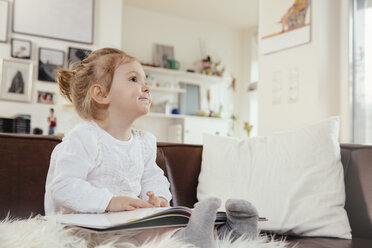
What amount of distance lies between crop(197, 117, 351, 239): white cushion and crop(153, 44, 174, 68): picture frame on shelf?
5324 millimetres

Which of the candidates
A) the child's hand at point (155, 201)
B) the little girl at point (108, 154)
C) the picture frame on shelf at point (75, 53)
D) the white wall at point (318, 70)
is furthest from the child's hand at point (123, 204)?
the picture frame on shelf at point (75, 53)

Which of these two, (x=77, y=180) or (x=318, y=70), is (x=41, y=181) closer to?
(x=77, y=180)

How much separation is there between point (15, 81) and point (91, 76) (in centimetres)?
373

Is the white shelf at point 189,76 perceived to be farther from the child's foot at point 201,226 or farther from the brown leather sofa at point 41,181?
the child's foot at point 201,226

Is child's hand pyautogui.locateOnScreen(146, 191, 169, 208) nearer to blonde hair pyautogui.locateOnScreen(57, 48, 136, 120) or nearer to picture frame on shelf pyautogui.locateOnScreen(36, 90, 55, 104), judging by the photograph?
blonde hair pyautogui.locateOnScreen(57, 48, 136, 120)

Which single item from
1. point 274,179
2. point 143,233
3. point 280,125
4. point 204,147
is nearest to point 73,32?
point 280,125

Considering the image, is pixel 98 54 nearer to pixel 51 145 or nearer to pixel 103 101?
pixel 103 101

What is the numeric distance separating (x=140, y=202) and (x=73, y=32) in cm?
427

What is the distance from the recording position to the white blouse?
118 cm

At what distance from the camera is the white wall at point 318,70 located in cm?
379

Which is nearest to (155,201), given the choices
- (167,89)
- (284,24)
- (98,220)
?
(98,220)

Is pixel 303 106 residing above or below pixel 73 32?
below

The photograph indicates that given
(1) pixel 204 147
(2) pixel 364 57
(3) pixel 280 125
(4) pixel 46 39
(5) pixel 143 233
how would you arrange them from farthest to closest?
(4) pixel 46 39 → (3) pixel 280 125 → (2) pixel 364 57 → (1) pixel 204 147 → (5) pixel 143 233

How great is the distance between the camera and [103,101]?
1.43 m
